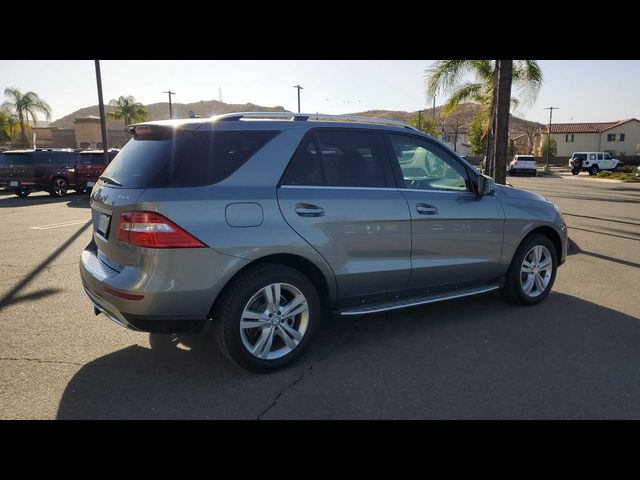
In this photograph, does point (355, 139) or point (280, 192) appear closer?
point (280, 192)

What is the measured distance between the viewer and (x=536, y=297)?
16.6 feet

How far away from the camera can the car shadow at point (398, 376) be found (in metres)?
3.02

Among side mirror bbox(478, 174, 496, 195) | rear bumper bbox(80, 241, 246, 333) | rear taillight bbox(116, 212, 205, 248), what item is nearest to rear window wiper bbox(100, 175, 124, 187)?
rear taillight bbox(116, 212, 205, 248)

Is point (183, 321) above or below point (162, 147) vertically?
below

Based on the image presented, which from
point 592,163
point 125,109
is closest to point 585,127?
point 592,163

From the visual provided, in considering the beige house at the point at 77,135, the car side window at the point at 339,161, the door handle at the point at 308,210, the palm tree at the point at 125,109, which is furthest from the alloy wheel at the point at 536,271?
the beige house at the point at 77,135

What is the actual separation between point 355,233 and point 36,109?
2334 inches

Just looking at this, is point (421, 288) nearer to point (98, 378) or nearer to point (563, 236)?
point (563, 236)

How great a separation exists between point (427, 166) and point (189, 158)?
223 cm

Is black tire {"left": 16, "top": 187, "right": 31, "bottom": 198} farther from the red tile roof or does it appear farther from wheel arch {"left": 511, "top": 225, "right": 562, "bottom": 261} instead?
the red tile roof

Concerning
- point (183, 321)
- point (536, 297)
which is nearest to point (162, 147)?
point (183, 321)

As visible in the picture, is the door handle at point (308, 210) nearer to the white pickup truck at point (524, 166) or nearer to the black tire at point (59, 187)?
the black tire at point (59, 187)

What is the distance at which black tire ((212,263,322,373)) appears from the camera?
3.26 metres

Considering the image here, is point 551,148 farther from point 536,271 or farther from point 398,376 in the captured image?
point 398,376
